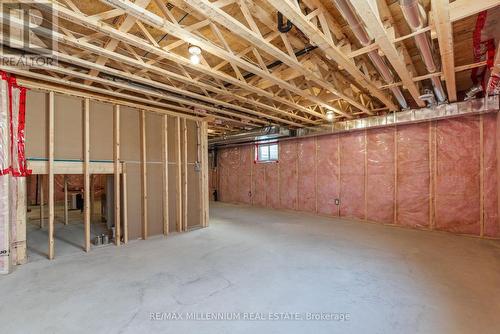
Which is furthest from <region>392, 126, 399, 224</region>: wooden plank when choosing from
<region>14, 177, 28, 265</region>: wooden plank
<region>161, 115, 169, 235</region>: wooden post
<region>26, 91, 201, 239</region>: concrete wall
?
<region>14, 177, 28, 265</region>: wooden plank

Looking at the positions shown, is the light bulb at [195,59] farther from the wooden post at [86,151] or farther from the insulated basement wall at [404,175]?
the insulated basement wall at [404,175]

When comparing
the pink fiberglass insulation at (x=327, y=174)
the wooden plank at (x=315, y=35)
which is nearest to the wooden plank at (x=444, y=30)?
the wooden plank at (x=315, y=35)

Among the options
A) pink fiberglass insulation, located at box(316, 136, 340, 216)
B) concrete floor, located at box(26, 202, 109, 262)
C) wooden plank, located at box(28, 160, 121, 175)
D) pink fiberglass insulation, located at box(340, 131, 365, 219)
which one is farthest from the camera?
pink fiberglass insulation, located at box(316, 136, 340, 216)

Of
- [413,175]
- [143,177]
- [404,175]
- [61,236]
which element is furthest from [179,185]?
[413,175]

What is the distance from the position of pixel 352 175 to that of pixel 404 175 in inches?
44.3

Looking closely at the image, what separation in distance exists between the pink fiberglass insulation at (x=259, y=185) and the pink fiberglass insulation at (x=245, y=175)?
0.21m

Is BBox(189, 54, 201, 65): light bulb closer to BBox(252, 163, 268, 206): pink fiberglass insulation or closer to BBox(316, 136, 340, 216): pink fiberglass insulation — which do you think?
BBox(316, 136, 340, 216): pink fiberglass insulation

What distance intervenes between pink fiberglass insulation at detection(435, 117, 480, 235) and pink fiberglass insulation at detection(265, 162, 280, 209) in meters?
4.13

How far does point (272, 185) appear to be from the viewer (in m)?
7.84

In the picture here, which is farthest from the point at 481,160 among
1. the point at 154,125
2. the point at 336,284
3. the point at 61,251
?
the point at 61,251

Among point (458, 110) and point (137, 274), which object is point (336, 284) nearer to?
point (137, 274)

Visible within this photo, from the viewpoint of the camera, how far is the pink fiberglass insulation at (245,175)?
8.54m

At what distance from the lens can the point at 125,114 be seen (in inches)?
162

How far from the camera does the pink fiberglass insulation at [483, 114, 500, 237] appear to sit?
415 cm
